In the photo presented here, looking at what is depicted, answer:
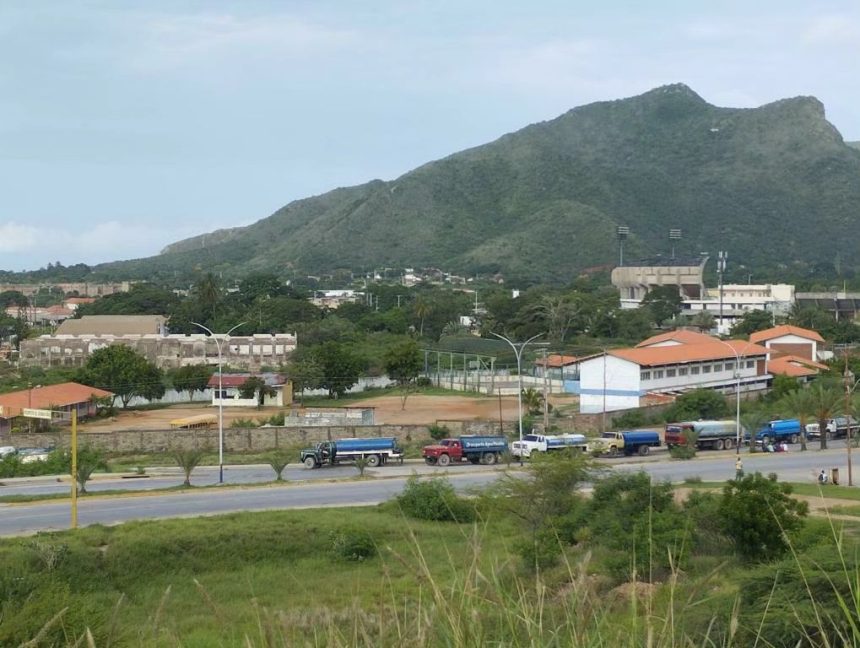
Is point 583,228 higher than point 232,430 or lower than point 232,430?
higher

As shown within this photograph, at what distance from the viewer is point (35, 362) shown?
75688 mm

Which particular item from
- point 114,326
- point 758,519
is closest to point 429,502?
point 758,519

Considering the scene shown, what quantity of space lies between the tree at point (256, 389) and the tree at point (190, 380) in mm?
5001

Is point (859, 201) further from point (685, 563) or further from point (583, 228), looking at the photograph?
point (685, 563)

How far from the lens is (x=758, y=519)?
1942 cm

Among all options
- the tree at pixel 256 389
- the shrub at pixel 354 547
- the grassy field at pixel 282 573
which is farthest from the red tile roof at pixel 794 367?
the shrub at pixel 354 547

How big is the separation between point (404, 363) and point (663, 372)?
57.4 feet

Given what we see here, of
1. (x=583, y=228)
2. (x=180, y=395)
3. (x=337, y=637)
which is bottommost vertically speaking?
(x=180, y=395)

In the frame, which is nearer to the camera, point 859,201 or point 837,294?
point 837,294

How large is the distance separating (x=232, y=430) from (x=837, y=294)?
277ft

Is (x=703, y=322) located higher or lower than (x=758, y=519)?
higher

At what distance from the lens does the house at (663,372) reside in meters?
49.7

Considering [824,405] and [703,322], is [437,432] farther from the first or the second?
[703,322]

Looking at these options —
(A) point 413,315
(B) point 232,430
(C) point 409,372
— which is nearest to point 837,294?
(A) point 413,315
